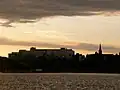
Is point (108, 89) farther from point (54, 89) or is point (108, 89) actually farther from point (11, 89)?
point (11, 89)

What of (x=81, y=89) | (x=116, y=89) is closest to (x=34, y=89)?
(x=81, y=89)

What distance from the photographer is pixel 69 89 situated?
119 metres

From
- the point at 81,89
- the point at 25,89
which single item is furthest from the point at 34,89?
the point at 81,89

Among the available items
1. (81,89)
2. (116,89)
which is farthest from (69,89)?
(116,89)

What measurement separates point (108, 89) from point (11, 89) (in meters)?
21.6

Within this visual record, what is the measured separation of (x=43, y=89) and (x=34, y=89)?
6.70 ft

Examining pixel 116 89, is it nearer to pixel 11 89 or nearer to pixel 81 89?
pixel 81 89

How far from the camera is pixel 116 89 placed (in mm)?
121062

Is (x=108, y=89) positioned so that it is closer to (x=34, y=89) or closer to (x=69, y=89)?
(x=69, y=89)

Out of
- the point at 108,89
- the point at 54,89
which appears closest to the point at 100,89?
the point at 108,89

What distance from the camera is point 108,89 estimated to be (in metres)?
121

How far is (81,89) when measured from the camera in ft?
394

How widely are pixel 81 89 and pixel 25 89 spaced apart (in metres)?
12.4

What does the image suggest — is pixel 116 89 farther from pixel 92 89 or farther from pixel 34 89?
pixel 34 89
